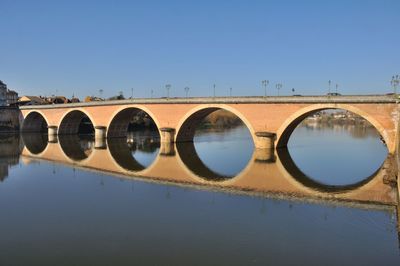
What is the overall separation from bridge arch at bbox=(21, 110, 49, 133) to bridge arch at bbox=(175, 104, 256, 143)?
96.0 ft

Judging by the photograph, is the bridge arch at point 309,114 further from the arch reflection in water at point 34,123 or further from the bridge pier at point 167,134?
the arch reflection in water at point 34,123

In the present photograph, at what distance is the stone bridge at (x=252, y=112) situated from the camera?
2391 centimetres

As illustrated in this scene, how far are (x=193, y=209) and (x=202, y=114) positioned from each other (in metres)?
21.8

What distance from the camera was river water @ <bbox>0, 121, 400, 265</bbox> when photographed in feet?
33.4

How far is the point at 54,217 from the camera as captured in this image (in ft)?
44.3

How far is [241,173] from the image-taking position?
880 inches

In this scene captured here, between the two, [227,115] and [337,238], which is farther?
[227,115]

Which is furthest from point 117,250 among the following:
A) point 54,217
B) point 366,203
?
point 366,203

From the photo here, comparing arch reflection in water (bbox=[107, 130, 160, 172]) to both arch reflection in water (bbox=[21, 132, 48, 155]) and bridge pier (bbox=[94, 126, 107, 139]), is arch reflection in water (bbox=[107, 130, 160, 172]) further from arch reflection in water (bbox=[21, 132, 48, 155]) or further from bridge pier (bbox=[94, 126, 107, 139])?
arch reflection in water (bbox=[21, 132, 48, 155])

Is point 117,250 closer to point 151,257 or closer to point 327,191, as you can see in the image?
point 151,257

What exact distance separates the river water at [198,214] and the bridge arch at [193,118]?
6.29 metres

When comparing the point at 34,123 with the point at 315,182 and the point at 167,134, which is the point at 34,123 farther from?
the point at 315,182

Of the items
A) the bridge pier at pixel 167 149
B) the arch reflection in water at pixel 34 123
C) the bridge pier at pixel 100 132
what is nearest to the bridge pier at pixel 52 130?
the bridge pier at pixel 100 132

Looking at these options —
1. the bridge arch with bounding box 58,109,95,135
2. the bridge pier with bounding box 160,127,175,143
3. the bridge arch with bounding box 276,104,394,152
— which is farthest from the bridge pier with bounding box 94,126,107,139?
the bridge arch with bounding box 276,104,394,152
